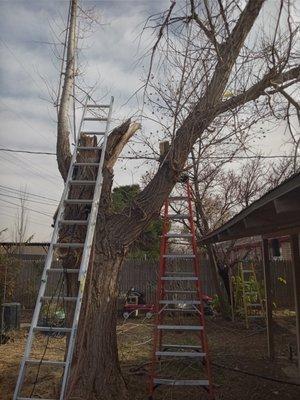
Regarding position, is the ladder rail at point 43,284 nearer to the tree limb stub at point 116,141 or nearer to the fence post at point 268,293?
the tree limb stub at point 116,141

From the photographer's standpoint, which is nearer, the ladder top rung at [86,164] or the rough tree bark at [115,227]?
the rough tree bark at [115,227]

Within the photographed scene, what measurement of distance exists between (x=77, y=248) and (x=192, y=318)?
29.6ft

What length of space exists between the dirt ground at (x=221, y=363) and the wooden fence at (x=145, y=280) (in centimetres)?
352

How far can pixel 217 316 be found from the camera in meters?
14.1

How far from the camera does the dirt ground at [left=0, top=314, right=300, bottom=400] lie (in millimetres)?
5836

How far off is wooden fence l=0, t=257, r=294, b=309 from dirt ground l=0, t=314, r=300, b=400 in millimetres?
3522

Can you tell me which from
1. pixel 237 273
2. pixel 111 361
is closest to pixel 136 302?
pixel 237 273

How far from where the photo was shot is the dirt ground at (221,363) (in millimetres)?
5836

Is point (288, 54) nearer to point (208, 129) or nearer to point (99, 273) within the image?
point (208, 129)

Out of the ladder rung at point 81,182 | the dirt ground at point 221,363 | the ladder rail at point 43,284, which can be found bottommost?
the dirt ground at point 221,363

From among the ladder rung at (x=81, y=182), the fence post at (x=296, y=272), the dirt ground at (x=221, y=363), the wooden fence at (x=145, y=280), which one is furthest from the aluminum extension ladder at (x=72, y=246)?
the wooden fence at (x=145, y=280)

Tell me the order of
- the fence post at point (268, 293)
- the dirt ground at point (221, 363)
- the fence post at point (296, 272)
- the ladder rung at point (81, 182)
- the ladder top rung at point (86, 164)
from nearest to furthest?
the ladder rung at point (81, 182) < the ladder top rung at point (86, 164) < the dirt ground at point (221, 363) < the fence post at point (296, 272) < the fence post at point (268, 293)

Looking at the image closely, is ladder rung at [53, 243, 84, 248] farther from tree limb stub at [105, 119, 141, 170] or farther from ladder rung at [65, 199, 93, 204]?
tree limb stub at [105, 119, 141, 170]

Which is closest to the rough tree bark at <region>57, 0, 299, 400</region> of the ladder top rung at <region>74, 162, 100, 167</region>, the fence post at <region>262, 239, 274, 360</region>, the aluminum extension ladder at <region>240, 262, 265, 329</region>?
the ladder top rung at <region>74, 162, 100, 167</region>
